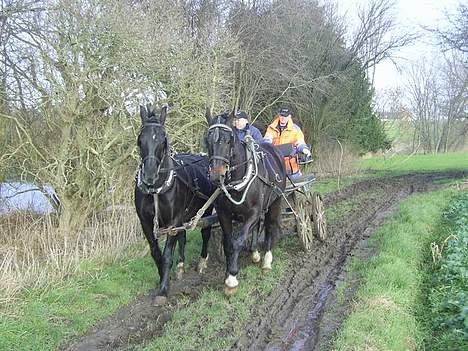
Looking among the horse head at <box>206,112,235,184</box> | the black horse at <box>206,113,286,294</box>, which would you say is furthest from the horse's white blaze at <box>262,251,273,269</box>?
the horse head at <box>206,112,235,184</box>

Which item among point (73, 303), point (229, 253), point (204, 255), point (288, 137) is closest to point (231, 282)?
point (229, 253)

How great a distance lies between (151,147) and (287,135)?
135 inches

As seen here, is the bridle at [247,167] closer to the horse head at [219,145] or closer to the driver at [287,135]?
the horse head at [219,145]

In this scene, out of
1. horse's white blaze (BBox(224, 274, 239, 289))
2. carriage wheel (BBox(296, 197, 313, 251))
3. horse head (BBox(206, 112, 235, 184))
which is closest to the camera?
horse head (BBox(206, 112, 235, 184))

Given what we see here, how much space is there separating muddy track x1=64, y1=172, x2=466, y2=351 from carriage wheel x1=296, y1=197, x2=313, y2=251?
0.19 m

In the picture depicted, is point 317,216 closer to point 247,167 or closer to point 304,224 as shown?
point 304,224

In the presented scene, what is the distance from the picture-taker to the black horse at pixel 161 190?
558 cm

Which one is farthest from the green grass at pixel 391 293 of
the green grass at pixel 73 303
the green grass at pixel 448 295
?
the green grass at pixel 73 303

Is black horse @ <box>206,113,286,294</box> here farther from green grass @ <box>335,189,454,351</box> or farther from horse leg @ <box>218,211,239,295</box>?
green grass @ <box>335,189,454,351</box>

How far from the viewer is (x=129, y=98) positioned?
9.61 m

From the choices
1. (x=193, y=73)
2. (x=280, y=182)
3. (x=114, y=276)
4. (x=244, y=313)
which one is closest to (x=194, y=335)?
(x=244, y=313)

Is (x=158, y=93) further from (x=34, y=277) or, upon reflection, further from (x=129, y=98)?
(x=34, y=277)

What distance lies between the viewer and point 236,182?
5.84 m

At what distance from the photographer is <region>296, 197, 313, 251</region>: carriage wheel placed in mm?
7664
